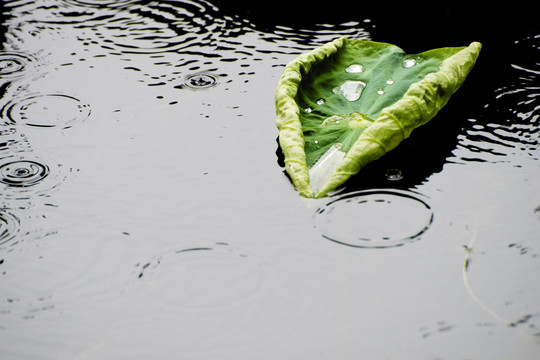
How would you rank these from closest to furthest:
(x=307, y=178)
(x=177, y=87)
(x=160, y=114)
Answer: (x=307, y=178) → (x=160, y=114) → (x=177, y=87)

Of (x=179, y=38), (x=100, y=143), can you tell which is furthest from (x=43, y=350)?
(x=179, y=38)

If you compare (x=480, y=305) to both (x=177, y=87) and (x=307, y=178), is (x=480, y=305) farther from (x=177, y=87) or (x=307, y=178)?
(x=177, y=87)

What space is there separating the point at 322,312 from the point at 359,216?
27cm

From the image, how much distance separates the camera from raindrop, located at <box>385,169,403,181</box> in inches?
55.1

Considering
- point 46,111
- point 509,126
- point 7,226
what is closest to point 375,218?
point 509,126

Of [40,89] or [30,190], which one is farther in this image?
[40,89]

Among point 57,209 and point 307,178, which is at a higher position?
point 307,178

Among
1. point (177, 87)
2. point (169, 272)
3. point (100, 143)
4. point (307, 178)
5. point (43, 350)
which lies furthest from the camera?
point (177, 87)

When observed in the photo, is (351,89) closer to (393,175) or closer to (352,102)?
(352,102)

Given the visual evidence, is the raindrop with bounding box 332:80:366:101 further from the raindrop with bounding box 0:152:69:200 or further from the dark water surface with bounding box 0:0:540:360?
the raindrop with bounding box 0:152:69:200

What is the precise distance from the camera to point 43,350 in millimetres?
1046

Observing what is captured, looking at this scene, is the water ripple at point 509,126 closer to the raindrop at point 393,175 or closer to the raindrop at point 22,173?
the raindrop at point 393,175

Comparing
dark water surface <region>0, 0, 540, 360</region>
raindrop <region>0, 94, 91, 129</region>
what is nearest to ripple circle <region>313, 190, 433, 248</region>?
dark water surface <region>0, 0, 540, 360</region>

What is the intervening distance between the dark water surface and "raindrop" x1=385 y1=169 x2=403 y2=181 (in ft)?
0.05
